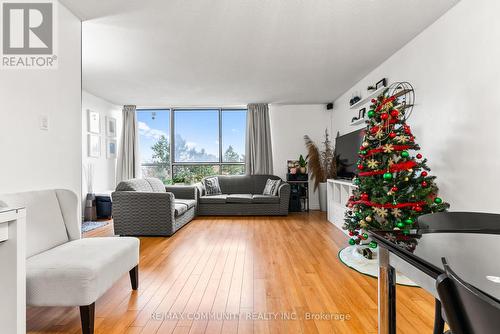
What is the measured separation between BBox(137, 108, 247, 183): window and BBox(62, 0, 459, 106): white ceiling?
164 cm

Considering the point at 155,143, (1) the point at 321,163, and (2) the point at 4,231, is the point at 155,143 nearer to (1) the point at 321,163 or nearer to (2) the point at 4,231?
(1) the point at 321,163

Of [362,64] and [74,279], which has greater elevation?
[362,64]

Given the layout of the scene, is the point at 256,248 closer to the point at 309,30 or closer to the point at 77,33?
the point at 309,30

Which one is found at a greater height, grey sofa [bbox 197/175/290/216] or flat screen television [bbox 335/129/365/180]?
flat screen television [bbox 335/129/365/180]

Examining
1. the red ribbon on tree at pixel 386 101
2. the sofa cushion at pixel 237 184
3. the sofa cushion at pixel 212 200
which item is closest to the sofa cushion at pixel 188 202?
the sofa cushion at pixel 212 200

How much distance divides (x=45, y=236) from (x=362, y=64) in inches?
167

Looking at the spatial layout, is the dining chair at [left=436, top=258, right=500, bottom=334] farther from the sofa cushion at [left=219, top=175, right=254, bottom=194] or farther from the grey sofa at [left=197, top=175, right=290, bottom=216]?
the sofa cushion at [left=219, top=175, right=254, bottom=194]

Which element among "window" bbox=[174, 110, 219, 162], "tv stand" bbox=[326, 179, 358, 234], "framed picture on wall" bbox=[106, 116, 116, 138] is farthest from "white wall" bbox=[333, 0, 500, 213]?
"framed picture on wall" bbox=[106, 116, 116, 138]

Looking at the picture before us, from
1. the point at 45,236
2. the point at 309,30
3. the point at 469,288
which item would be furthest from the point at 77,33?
the point at 469,288

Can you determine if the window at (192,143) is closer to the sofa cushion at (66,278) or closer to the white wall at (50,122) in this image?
the white wall at (50,122)

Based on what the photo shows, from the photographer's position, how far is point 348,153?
4766 mm

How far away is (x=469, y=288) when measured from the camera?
0.48 metres

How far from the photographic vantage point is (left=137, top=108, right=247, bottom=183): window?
6957 millimetres

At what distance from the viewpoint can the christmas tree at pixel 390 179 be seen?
8.55 ft
